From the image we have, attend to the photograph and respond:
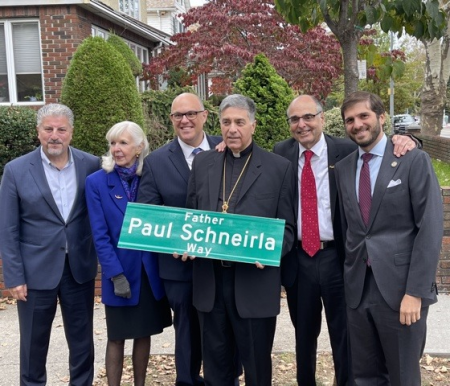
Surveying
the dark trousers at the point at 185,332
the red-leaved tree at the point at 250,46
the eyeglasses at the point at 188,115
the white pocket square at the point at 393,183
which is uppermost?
the red-leaved tree at the point at 250,46

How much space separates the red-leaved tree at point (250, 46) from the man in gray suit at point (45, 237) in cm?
1508

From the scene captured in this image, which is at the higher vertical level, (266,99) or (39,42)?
(39,42)

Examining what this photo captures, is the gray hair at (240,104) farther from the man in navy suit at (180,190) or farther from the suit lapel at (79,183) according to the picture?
the suit lapel at (79,183)

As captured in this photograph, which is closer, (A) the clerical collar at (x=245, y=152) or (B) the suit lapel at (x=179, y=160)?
(A) the clerical collar at (x=245, y=152)

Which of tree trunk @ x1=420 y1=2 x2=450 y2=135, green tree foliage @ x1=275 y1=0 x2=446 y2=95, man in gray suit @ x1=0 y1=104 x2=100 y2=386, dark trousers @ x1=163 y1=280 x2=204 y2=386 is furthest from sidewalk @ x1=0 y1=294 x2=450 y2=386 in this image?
tree trunk @ x1=420 y1=2 x2=450 y2=135

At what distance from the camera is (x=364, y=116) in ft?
12.1

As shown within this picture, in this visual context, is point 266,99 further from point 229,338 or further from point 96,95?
point 229,338

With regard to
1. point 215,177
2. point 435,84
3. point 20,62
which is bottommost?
point 215,177

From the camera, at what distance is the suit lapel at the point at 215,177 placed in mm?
3977

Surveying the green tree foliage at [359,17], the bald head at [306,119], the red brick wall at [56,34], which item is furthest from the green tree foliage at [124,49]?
the bald head at [306,119]

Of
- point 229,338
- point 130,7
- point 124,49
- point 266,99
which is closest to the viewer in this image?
point 229,338

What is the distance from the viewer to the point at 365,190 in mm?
3695

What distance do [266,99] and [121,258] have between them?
5019 mm

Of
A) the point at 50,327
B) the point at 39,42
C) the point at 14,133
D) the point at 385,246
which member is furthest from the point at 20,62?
the point at 385,246
